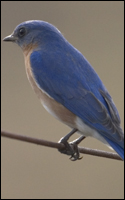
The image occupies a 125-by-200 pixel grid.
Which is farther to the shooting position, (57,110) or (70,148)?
(57,110)

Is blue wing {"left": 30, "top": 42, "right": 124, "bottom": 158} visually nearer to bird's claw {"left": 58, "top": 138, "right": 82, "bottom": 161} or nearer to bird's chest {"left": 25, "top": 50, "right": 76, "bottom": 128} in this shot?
bird's chest {"left": 25, "top": 50, "right": 76, "bottom": 128}

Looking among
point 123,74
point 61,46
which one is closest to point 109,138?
point 61,46

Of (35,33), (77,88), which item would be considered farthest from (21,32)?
(77,88)

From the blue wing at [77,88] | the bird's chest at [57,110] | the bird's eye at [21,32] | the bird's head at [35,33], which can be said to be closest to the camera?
the blue wing at [77,88]

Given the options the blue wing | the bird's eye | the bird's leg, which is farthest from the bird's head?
the bird's leg

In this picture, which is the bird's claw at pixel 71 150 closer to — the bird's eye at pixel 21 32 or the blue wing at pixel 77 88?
the blue wing at pixel 77 88

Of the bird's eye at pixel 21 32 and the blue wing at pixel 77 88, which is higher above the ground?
the bird's eye at pixel 21 32

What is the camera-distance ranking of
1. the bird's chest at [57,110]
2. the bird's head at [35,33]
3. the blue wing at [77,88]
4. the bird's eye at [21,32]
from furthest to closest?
the bird's eye at [21,32] → the bird's head at [35,33] → the bird's chest at [57,110] → the blue wing at [77,88]

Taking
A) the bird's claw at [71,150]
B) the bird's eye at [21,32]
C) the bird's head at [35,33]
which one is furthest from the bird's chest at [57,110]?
the bird's eye at [21,32]

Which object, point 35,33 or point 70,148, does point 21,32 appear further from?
point 70,148
